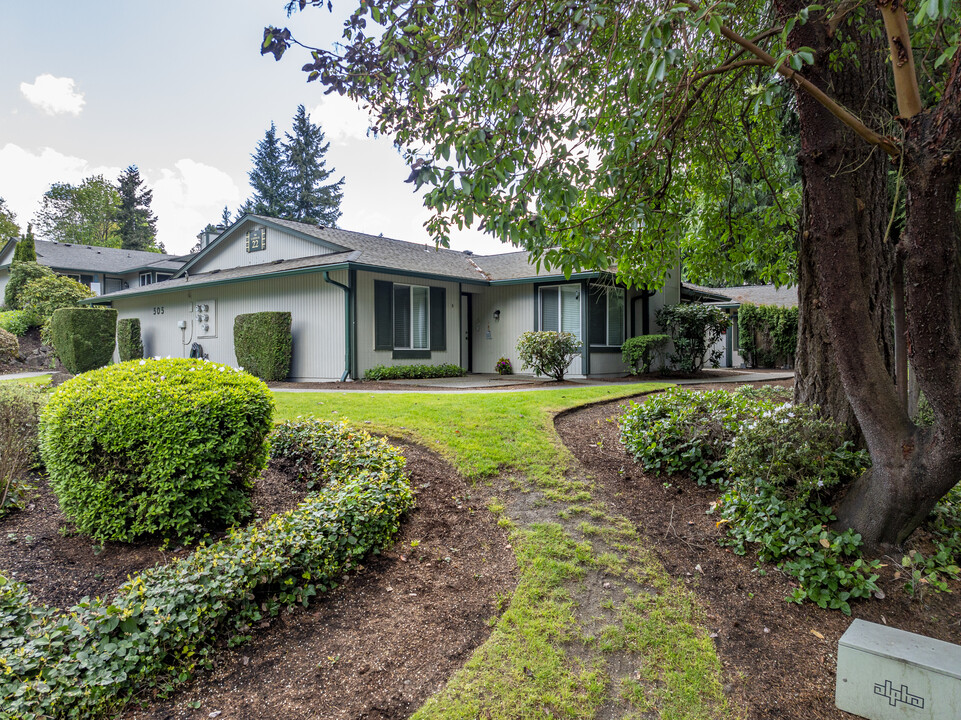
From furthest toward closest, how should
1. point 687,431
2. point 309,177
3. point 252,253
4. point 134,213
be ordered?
1. point 134,213
2. point 309,177
3. point 252,253
4. point 687,431

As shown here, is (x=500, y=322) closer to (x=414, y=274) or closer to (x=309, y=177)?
(x=414, y=274)

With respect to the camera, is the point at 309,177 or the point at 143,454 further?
the point at 309,177

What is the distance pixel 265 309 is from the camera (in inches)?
507

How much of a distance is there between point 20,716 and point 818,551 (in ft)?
12.5

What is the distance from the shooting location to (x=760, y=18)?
15.5ft

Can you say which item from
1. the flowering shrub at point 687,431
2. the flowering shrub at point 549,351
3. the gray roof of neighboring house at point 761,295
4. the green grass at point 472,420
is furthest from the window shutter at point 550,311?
the gray roof of neighboring house at point 761,295

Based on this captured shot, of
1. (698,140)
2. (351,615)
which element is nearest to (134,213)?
(698,140)

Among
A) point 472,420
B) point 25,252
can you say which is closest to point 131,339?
point 25,252

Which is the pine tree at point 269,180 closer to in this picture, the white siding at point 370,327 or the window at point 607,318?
the white siding at point 370,327

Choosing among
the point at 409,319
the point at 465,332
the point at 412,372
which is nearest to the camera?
the point at 412,372

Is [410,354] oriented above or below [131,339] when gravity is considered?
below

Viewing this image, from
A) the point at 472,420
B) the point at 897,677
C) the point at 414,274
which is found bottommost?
the point at 897,677

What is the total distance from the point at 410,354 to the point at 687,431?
28.0 ft

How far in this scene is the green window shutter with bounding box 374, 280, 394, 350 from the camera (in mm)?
11728
